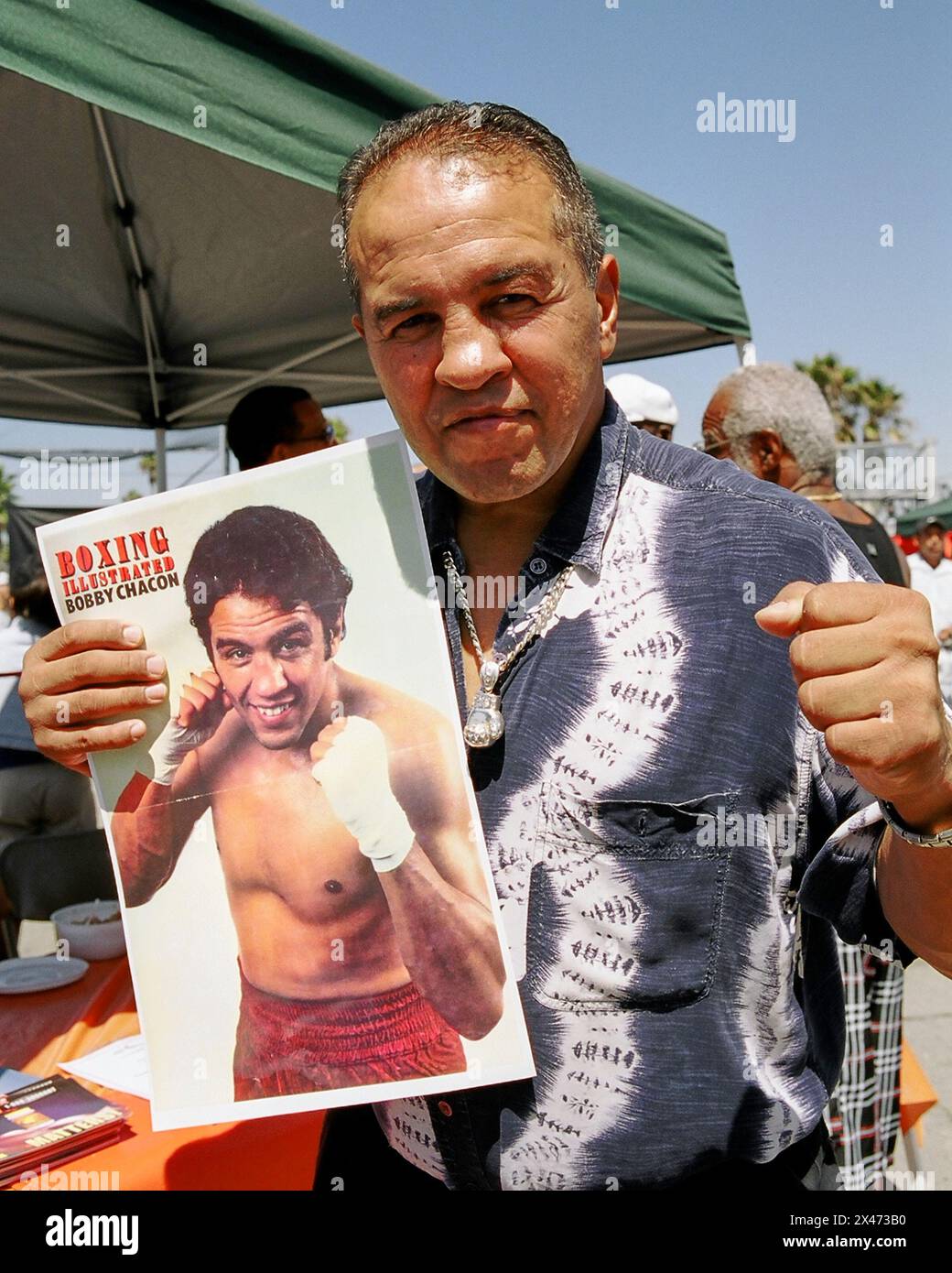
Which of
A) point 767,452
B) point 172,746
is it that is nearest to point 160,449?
point 767,452

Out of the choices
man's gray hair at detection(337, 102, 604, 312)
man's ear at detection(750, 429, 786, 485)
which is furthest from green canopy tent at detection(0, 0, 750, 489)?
man's gray hair at detection(337, 102, 604, 312)

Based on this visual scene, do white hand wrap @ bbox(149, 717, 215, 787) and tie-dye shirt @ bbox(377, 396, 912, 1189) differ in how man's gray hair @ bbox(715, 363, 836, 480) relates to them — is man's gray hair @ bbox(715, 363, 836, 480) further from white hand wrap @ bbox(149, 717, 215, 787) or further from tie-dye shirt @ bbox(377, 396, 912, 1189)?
white hand wrap @ bbox(149, 717, 215, 787)

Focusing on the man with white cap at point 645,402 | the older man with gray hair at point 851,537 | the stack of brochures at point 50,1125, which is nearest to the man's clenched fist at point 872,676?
the stack of brochures at point 50,1125

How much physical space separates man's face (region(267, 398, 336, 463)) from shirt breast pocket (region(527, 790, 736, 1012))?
2507 mm

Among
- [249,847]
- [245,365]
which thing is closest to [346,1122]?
[249,847]

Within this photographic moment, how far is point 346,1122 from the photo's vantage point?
115 cm

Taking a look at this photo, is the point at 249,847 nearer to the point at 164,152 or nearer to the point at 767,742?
the point at 767,742

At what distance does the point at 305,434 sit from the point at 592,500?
244cm

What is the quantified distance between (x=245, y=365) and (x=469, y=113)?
4.51m

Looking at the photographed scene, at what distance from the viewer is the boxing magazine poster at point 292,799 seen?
3.03ft

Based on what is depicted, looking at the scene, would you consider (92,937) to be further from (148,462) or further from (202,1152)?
(148,462)

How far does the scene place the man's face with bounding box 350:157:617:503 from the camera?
90cm

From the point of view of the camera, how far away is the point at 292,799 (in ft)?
3.18

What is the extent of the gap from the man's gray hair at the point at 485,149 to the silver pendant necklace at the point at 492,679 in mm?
328
